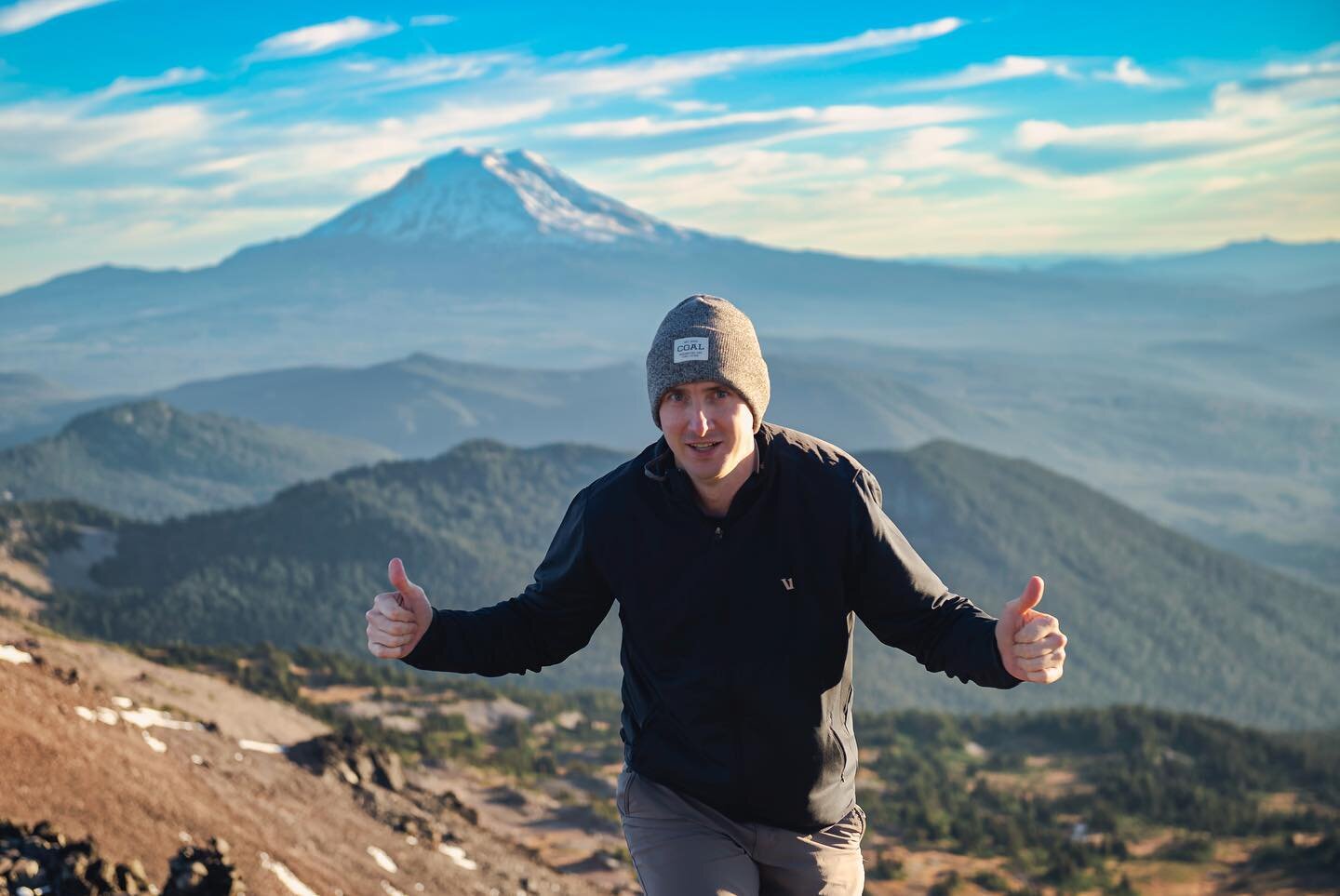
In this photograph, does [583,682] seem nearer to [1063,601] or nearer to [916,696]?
[916,696]

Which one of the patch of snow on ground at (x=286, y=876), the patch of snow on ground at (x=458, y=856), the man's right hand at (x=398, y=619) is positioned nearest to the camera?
the man's right hand at (x=398, y=619)

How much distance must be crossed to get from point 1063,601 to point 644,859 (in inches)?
4102

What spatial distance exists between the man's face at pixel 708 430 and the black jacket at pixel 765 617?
0.11 m

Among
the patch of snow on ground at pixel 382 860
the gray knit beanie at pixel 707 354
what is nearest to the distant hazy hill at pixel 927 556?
the patch of snow on ground at pixel 382 860

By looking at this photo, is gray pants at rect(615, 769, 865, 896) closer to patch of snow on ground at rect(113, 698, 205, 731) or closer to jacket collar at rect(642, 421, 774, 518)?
jacket collar at rect(642, 421, 774, 518)

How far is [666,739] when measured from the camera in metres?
3.88

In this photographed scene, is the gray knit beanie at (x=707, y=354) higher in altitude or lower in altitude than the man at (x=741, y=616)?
higher

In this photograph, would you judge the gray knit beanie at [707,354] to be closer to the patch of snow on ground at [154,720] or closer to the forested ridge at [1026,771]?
the patch of snow on ground at [154,720]

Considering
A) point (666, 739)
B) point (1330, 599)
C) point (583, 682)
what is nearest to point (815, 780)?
point (666, 739)

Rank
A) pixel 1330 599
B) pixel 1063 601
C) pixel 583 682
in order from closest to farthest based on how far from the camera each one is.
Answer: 1. pixel 583 682
2. pixel 1063 601
3. pixel 1330 599

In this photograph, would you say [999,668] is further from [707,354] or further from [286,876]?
[286,876]

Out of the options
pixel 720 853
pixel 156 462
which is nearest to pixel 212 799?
pixel 720 853

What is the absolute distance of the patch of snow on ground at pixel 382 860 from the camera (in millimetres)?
12719

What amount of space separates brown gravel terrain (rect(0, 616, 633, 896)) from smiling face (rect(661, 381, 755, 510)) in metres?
7.37
